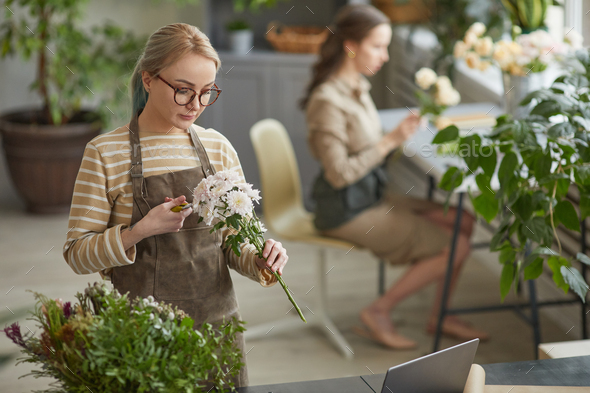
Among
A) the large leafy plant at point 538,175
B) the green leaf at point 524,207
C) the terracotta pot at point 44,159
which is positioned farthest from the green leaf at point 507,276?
the terracotta pot at point 44,159

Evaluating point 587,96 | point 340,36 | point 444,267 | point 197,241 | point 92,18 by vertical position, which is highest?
point 92,18

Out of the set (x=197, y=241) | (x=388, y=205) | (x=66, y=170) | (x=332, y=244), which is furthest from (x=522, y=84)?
(x=66, y=170)

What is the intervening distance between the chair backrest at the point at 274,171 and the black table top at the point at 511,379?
1456 mm

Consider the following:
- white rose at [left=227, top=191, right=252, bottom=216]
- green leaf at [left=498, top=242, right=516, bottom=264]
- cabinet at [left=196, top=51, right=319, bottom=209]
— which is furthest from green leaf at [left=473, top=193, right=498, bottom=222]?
cabinet at [left=196, top=51, right=319, bottom=209]

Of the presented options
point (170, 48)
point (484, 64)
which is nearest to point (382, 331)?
point (484, 64)

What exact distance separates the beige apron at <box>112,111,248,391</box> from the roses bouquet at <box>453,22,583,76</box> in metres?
1.64

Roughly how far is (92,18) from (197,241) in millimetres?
3786

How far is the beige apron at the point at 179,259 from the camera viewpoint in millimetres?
1071

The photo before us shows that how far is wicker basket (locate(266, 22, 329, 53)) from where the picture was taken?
4064mm

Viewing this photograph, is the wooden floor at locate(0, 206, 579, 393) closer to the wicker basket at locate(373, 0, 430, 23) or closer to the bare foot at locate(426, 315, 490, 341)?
the bare foot at locate(426, 315, 490, 341)

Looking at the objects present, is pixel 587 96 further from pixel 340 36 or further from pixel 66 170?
pixel 66 170

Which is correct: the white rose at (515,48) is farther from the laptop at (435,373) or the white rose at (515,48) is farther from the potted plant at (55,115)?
the potted plant at (55,115)

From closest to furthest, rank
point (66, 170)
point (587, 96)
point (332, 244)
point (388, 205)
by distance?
point (587, 96) < point (332, 244) < point (388, 205) < point (66, 170)

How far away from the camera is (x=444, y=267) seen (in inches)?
106
